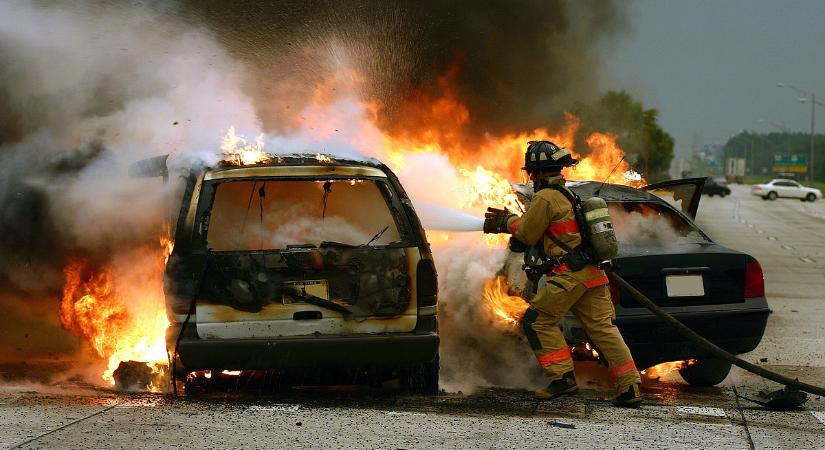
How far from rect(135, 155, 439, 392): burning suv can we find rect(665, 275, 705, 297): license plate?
1640mm

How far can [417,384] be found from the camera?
5984 millimetres

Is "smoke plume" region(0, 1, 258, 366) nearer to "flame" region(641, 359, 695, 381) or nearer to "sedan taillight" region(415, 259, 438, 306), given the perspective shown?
"sedan taillight" region(415, 259, 438, 306)

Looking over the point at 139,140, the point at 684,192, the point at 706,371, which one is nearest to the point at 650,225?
the point at 684,192

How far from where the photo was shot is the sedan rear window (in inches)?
270

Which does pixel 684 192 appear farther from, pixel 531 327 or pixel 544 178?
pixel 531 327

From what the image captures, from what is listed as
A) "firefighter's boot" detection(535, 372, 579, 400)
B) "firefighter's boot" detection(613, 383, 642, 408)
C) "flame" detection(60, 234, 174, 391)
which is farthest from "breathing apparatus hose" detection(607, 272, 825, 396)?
"flame" detection(60, 234, 174, 391)

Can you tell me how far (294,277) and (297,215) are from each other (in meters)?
0.44

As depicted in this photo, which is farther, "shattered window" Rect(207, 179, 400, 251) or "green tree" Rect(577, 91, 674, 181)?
"green tree" Rect(577, 91, 674, 181)

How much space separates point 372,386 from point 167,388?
1260mm

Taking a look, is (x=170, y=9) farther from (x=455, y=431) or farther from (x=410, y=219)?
(x=455, y=431)

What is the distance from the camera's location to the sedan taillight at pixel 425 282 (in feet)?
18.4

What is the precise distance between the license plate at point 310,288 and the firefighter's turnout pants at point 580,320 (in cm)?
134

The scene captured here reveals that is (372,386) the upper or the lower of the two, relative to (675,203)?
lower

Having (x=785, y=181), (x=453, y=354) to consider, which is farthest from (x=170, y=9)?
(x=785, y=181)
